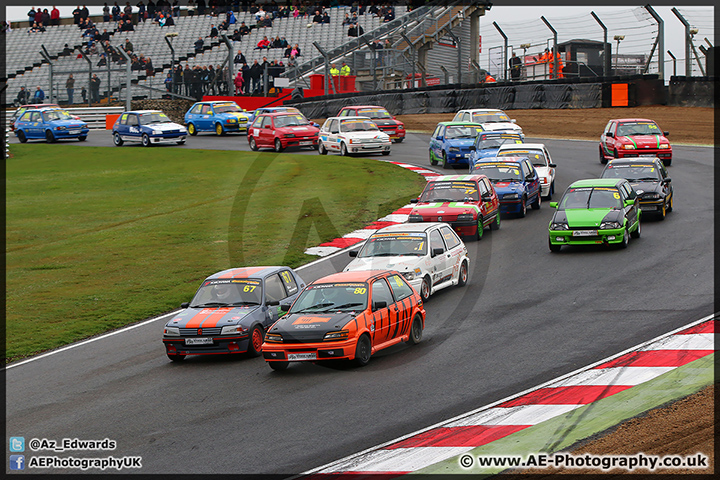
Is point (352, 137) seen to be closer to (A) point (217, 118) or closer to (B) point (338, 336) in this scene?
(A) point (217, 118)

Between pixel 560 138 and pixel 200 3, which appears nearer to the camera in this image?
Answer: pixel 560 138

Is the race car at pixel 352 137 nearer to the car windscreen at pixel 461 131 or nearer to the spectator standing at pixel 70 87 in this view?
the car windscreen at pixel 461 131

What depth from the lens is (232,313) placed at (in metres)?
13.7

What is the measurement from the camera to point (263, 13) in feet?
192

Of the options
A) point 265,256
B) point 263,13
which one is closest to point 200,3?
point 263,13

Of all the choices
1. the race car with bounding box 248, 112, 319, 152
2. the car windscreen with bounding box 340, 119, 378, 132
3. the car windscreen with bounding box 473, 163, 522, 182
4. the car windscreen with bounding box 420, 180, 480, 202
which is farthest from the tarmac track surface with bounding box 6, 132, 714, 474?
the race car with bounding box 248, 112, 319, 152

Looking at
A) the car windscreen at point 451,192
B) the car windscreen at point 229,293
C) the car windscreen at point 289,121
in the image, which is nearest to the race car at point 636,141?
the car windscreen at point 451,192

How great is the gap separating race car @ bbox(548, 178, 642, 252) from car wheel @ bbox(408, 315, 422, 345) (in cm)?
643

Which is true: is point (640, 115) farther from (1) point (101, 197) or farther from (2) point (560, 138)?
(1) point (101, 197)

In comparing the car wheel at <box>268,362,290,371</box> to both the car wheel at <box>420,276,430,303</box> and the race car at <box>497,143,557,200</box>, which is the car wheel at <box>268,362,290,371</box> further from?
the race car at <box>497,143,557,200</box>

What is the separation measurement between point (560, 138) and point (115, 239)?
2254 cm

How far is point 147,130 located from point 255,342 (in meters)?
29.8

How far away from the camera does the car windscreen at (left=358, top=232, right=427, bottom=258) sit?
16578 millimetres

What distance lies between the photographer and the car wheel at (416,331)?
44.1ft
